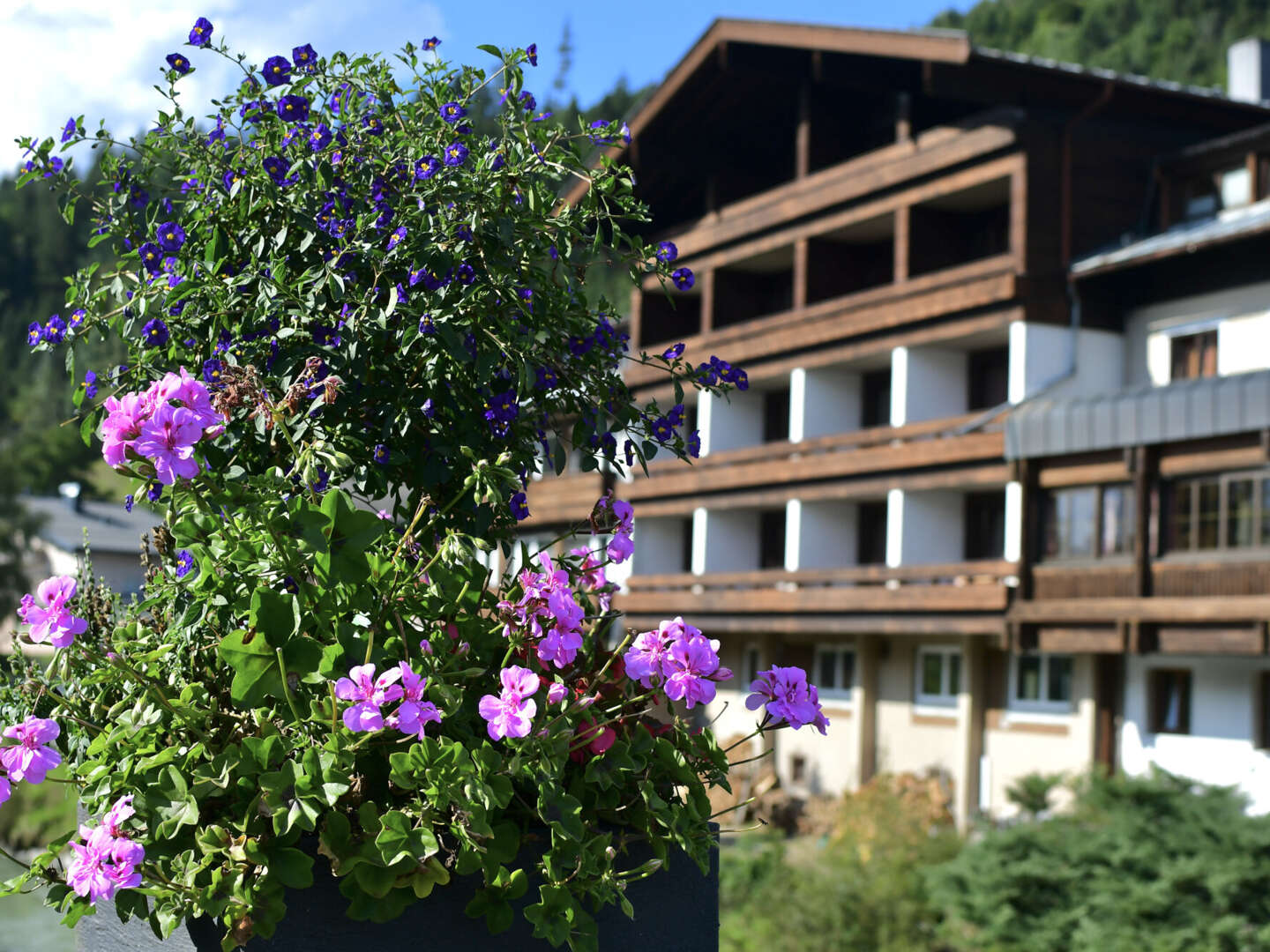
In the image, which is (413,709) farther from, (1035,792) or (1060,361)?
(1060,361)

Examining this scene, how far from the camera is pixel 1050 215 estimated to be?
89.6 ft

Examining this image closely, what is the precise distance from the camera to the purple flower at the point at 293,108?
3650 millimetres

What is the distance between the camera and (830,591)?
3073cm

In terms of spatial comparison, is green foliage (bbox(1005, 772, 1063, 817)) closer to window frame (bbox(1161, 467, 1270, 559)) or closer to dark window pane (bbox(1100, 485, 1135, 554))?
window frame (bbox(1161, 467, 1270, 559))

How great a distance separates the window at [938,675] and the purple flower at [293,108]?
27319 millimetres

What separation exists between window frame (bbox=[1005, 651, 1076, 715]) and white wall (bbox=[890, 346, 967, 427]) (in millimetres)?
5068

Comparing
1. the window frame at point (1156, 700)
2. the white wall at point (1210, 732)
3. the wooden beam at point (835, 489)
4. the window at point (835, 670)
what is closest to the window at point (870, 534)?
the wooden beam at point (835, 489)

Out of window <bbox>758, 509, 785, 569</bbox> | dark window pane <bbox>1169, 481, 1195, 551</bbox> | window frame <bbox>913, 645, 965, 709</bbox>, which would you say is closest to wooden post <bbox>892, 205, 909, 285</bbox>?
window frame <bbox>913, 645, 965, 709</bbox>

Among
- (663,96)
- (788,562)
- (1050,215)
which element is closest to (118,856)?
(1050,215)

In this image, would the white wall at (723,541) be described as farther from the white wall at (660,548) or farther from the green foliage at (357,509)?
the green foliage at (357,509)

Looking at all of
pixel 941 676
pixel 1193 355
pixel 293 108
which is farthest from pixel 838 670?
pixel 293 108

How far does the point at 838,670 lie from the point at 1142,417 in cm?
1144

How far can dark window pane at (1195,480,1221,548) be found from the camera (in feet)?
76.6

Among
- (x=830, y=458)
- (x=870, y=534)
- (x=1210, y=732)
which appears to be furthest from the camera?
(x=870, y=534)
